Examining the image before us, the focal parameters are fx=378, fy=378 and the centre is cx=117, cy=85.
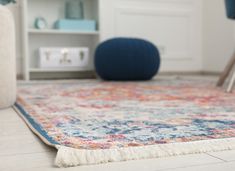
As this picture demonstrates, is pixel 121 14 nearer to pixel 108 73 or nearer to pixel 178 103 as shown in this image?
pixel 108 73

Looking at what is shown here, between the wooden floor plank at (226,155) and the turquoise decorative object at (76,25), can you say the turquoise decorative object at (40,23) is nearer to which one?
the turquoise decorative object at (76,25)

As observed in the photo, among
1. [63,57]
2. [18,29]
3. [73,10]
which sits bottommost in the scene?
[63,57]

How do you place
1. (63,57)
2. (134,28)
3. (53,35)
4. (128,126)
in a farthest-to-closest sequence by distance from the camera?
1. (134,28)
2. (53,35)
3. (63,57)
4. (128,126)

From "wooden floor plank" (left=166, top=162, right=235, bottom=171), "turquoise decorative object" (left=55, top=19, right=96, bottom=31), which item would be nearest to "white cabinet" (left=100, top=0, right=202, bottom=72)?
"turquoise decorative object" (left=55, top=19, right=96, bottom=31)

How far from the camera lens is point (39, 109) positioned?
1322 millimetres

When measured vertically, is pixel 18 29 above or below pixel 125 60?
above

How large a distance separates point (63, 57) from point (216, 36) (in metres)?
1.53

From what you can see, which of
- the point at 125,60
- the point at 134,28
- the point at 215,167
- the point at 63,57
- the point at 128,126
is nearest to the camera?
the point at 215,167

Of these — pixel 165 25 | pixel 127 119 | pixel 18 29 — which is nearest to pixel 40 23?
pixel 18 29

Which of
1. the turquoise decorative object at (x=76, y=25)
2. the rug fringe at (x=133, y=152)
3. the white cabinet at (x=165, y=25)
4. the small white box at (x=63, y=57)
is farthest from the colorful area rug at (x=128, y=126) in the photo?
the white cabinet at (x=165, y=25)

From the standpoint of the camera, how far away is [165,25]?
3.73 m

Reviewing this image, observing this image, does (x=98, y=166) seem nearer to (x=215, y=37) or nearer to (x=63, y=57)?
(x=63, y=57)

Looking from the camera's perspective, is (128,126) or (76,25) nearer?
(128,126)

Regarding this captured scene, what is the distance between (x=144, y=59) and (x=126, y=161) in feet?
7.10
